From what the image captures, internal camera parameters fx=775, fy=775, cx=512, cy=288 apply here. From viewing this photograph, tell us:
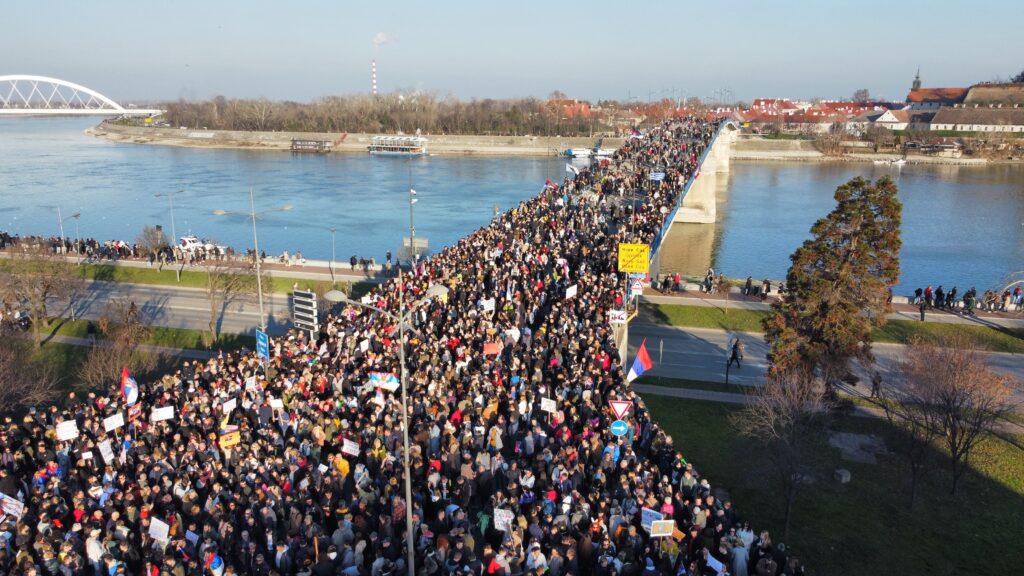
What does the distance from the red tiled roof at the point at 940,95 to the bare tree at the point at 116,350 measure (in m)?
152

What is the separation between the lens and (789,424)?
15453mm

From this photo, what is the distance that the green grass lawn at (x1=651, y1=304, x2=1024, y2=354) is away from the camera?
24.5 metres

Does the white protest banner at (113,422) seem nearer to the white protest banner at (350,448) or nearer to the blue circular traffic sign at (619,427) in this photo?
the white protest banner at (350,448)

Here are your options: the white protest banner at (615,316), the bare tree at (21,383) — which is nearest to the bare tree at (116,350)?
the bare tree at (21,383)

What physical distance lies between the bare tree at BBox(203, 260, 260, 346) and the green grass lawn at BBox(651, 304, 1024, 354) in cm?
1501

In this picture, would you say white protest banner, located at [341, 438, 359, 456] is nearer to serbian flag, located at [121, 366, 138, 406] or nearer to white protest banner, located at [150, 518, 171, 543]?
white protest banner, located at [150, 518, 171, 543]

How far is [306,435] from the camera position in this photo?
44.5 ft

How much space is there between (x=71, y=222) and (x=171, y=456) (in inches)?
2040

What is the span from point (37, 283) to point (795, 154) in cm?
10135

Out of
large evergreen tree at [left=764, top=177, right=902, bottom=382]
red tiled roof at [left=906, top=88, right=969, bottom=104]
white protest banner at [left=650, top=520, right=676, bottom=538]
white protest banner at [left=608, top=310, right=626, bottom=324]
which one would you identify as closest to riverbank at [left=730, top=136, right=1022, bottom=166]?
red tiled roof at [left=906, top=88, right=969, bottom=104]

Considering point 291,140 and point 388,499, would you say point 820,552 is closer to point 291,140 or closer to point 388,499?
point 388,499

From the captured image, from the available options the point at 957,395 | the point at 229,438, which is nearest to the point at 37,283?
the point at 229,438

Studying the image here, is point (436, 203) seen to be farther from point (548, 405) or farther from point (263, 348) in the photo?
point (548, 405)

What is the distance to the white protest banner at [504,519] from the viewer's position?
10.3 meters
